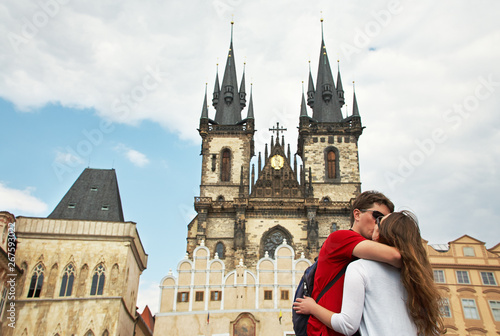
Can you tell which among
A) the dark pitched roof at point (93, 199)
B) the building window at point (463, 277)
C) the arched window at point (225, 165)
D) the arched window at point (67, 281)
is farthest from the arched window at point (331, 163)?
the arched window at point (67, 281)

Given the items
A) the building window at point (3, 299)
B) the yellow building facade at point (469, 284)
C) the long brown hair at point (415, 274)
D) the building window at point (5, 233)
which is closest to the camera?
the long brown hair at point (415, 274)

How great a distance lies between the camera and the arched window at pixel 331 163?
41188 mm

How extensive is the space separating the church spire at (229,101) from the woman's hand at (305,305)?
134 feet

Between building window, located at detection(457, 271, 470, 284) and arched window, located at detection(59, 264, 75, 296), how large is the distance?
1840 centimetres

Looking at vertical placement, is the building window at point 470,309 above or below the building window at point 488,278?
below

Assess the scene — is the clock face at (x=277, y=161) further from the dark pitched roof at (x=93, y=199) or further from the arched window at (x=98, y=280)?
the arched window at (x=98, y=280)

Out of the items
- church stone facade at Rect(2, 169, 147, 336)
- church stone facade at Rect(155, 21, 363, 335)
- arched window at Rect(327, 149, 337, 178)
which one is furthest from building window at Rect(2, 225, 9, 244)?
arched window at Rect(327, 149, 337, 178)

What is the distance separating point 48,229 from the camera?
22.3m

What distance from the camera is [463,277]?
2411 centimetres

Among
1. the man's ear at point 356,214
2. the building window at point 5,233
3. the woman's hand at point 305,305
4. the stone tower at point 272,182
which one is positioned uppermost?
the stone tower at point 272,182

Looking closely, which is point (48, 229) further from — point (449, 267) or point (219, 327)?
point (449, 267)

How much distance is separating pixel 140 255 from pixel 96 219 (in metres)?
3.16

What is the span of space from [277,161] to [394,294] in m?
38.4

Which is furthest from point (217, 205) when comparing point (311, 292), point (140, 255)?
point (311, 292)
